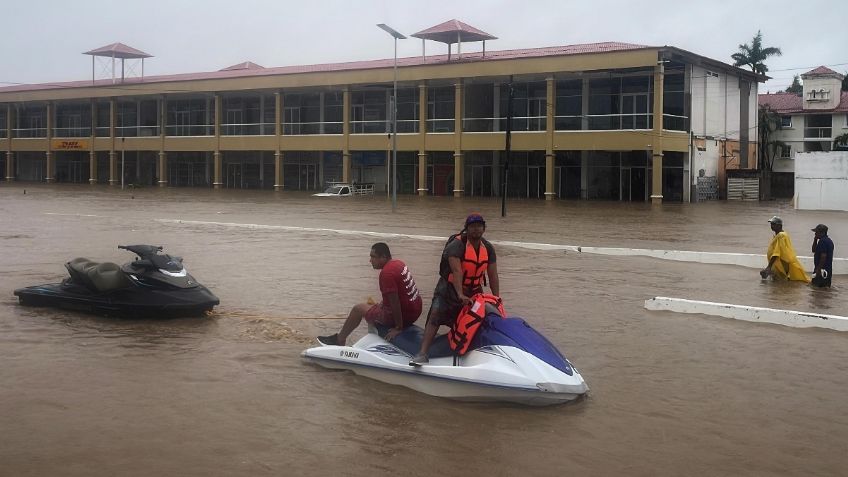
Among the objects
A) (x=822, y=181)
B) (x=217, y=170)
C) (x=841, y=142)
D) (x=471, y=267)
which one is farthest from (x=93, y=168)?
(x=471, y=267)

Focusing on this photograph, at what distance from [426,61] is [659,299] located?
146 ft

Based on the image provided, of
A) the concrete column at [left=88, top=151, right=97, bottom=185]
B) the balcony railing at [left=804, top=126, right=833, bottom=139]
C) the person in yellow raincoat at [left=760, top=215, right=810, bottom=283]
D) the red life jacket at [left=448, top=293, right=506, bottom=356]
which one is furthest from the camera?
the concrete column at [left=88, top=151, right=97, bottom=185]

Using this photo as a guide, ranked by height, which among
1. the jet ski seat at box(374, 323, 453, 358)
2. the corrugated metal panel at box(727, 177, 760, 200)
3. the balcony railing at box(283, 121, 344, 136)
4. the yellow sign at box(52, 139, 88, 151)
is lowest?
the jet ski seat at box(374, 323, 453, 358)

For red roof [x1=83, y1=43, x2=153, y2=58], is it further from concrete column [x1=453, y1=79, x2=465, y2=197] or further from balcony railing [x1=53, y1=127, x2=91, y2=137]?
concrete column [x1=453, y1=79, x2=465, y2=197]

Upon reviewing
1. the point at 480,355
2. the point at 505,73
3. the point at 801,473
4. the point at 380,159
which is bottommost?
the point at 801,473

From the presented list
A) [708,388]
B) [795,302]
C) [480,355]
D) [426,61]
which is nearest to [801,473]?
[708,388]

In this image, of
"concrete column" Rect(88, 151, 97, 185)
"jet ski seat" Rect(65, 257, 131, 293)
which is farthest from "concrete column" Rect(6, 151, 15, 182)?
"jet ski seat" Rect(65, 257, 131, 293)

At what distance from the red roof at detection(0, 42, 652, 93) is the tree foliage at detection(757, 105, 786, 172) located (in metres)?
16.8

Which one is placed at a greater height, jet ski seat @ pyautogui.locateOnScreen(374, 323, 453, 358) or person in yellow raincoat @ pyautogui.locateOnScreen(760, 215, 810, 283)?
person in yellow raincoat @ pyautogui.locateOnScreen(760, 215, 810, 283)

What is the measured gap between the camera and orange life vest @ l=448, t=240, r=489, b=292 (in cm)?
748

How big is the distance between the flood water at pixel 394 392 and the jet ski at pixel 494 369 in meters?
0.13

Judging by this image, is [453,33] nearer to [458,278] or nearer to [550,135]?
[550,135]

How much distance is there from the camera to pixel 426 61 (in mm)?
54281

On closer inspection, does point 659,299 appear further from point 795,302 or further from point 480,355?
point 480,355
